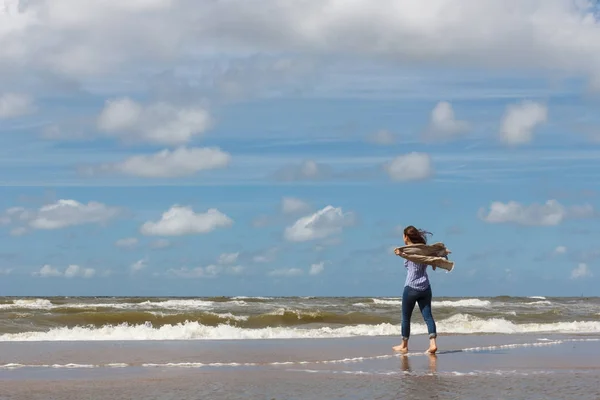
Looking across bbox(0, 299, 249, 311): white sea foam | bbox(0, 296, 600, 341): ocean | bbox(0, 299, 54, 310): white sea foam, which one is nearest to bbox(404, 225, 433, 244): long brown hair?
bbox(0, 296, 600, 341): ocean

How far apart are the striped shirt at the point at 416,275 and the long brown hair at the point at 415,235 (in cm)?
36

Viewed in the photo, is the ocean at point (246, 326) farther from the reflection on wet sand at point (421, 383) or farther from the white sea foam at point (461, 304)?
the white sea foam at point (461, 304)

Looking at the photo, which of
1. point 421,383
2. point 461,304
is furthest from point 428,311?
point 461,304

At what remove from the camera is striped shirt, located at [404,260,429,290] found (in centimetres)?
1173

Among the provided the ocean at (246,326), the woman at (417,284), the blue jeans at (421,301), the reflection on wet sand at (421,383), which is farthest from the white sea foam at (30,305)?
the reflection on wet sand at (421,383)

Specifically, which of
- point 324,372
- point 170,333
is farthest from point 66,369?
point 170,333

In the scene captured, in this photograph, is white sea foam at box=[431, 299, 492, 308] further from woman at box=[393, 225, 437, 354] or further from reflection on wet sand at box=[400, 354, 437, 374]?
reflection on wet sand at box=[400, 354, 437, 374]

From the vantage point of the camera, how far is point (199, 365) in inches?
422

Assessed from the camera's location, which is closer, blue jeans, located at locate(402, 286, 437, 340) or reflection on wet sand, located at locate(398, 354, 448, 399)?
reflection on wet sand, located at locate(398, 354, 448, 399)

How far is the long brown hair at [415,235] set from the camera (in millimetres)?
11773

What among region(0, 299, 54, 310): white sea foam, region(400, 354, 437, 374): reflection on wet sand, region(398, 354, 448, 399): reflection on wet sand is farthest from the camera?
region(0, 299, 54, 310): white sea foam

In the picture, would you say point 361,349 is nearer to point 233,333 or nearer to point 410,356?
point 410,356

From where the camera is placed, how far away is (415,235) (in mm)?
11789

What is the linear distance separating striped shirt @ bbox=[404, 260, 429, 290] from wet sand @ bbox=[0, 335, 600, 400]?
1094 millimetres
